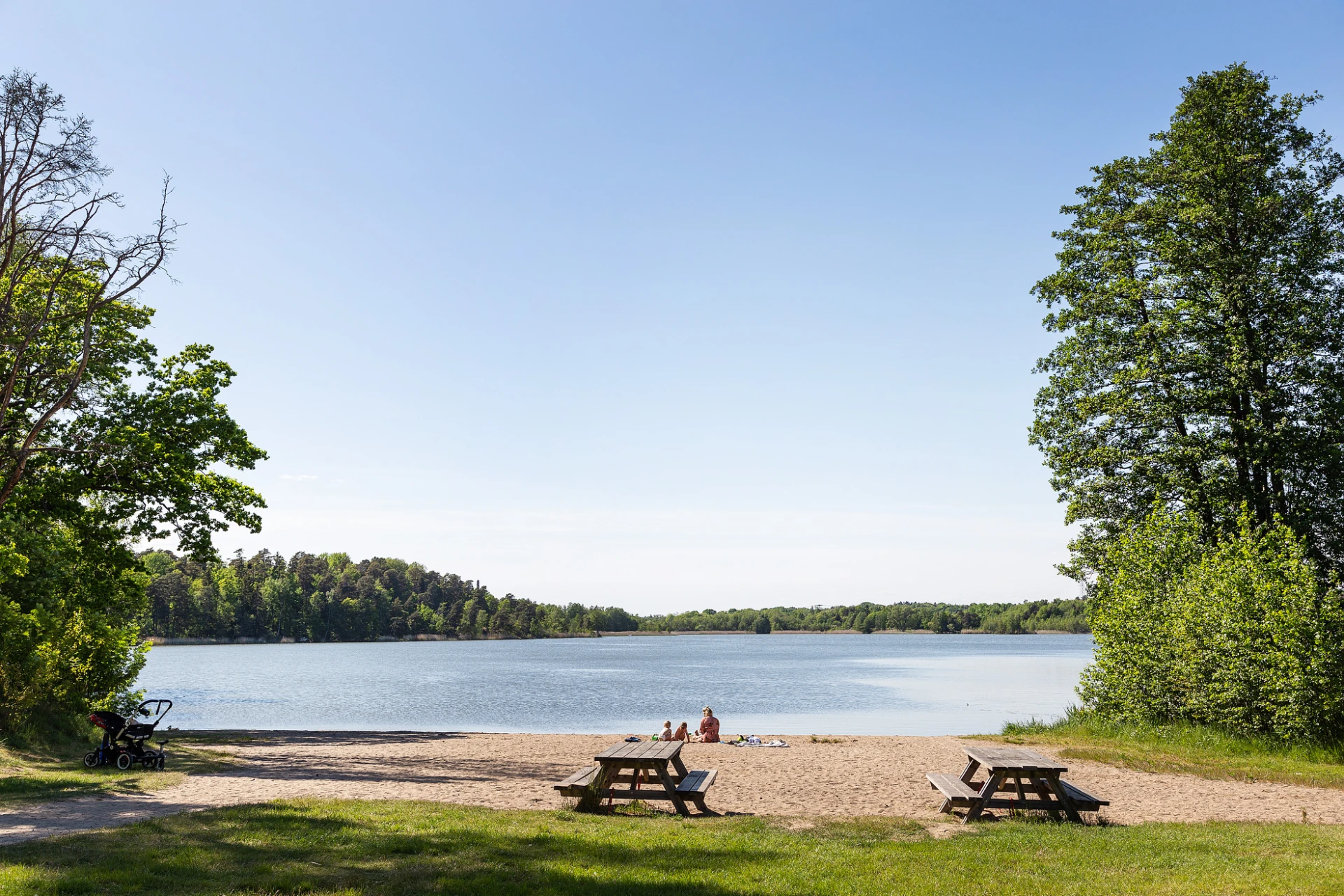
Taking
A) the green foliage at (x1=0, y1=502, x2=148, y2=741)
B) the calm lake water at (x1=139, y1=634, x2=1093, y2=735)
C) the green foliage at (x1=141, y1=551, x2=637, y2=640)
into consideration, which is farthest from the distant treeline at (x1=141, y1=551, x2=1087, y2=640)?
the green foliage at (x1=0, y1=502, x2=148, y2=741)

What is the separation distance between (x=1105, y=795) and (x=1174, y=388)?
14324 mm

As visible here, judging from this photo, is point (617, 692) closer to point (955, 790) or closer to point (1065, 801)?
point (955, 790)

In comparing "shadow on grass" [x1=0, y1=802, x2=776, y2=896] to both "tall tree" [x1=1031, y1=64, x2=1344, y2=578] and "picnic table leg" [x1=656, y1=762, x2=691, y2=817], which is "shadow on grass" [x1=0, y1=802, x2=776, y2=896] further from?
"tall tree" [x1=1031, y1=64, x2=1344, y2=578]

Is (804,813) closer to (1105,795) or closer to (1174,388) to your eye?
(1105,795)

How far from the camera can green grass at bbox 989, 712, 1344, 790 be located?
15.2 meters

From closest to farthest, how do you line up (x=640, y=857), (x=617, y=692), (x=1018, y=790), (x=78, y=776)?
(x=640, y=857) < (x=1018, y=790) < (x=78, y=776) < (x=617, y=692)

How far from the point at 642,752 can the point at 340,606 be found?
15901cm

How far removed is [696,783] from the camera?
12.1 meters

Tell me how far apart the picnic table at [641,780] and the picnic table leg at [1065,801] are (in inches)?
182

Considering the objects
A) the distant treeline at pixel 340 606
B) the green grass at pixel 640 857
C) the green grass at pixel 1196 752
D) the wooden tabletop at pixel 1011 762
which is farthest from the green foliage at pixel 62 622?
the distant treeline at pixel 340 606

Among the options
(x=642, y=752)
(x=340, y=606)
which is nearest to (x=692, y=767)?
(x=642, y=752)

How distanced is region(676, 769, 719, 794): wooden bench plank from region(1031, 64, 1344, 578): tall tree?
17.4 m

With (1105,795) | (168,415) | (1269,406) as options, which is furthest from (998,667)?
(168,415)

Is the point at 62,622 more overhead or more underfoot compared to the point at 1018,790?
more overhead
